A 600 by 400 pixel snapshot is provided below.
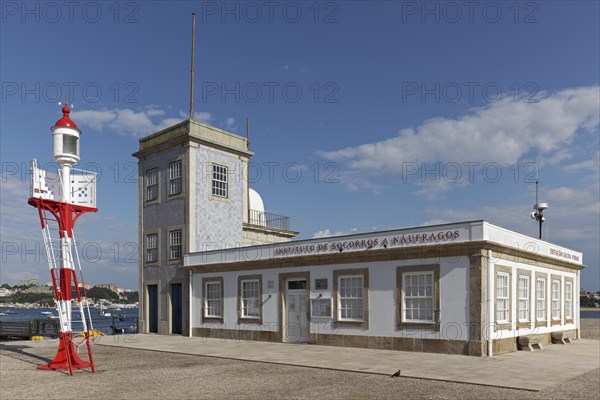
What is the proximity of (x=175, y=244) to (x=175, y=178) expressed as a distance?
333 cm

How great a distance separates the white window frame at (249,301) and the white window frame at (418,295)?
7052 millimetres

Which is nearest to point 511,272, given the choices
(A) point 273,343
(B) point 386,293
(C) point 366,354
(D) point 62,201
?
(B) point 386,293

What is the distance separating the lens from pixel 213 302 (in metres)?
25.4

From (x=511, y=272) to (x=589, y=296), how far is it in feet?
541

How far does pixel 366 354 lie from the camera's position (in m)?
17.5

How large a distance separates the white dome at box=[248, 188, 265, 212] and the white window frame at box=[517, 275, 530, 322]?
18.4 metres

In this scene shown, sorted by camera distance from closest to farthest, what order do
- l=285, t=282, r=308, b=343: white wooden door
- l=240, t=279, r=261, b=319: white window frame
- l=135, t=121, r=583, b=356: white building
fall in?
1. l=135, t=121, r=583, b=356: white building
2. l=285, t=282, r=308, b=343: white wooden door
3. l=240, t=279, r=261, b=319: white window frame

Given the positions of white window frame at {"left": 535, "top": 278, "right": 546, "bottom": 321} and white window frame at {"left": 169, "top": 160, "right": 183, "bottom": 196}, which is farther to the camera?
white window frame at {"left": 169, "top": 160, "right": 183, "bottom": 196}

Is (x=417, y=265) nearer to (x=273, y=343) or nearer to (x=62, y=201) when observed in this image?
(x=273, y=343)

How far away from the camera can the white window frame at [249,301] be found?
76.3ft

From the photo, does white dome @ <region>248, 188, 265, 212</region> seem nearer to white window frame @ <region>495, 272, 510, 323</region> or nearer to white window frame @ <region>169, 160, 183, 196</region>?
white window frame @ <region>169, 160, 183, 196</region>

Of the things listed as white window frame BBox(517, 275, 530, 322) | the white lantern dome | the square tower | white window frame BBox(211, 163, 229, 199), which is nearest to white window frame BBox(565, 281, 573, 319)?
white window frame BBox(517, 275, 530, 322)

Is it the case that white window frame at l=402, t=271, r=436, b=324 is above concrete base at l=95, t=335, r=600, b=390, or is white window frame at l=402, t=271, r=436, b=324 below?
above

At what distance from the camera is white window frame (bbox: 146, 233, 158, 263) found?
28.7 metres
